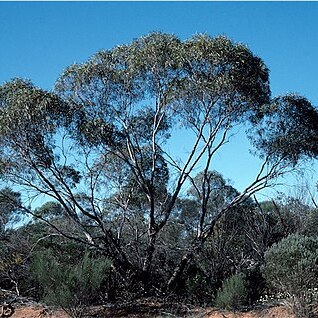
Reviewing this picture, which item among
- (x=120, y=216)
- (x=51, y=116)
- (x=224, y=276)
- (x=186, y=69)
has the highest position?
(x=186, y=69)

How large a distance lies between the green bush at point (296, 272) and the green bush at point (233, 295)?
1.90m

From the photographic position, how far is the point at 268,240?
18.2 meters

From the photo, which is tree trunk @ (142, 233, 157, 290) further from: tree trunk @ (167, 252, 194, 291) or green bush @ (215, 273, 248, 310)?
green bush @ (215, 273, 248, 310)

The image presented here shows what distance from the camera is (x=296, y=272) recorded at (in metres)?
10.2

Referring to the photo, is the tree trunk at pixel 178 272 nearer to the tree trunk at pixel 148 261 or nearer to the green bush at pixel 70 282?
the tree trunk at pixel 148 261

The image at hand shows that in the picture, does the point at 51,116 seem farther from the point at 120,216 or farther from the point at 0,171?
the point at 120,216

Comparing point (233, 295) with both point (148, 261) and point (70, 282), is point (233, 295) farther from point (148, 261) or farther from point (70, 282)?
point (70, 282)

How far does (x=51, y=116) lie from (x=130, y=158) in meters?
2.99

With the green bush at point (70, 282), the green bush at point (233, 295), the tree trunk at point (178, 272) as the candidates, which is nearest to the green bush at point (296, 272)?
the green bush at point (233, 295)

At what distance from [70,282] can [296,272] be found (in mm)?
4740

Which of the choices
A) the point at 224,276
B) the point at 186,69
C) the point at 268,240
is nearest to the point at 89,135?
the point at 186,69

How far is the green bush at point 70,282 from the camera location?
457 inches

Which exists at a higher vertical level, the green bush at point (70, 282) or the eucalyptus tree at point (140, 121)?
the eucalyptus tree at point (140, 121)

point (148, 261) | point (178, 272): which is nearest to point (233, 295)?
point (178, 272)
